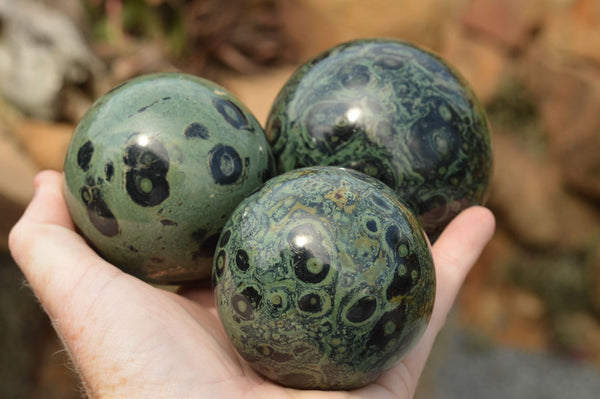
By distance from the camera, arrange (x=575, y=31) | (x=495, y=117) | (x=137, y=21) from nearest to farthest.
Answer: (x=575, y=31)
(x=495, y=117)
(x=137, y=21)

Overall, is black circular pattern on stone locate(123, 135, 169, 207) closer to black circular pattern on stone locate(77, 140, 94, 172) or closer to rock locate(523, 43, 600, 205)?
black circular pattern on stone locate(77, 140, 94, 172)

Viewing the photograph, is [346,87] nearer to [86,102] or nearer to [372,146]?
[372,146]

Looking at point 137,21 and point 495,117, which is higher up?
point 137,21

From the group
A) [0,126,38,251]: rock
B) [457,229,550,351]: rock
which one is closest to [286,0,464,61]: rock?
[457,229,550,351]: rock

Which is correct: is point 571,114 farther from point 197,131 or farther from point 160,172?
point 160,172

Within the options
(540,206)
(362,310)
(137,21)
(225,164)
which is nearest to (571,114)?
(540,206)

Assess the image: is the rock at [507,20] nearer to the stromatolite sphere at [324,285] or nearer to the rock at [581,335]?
the rock at [581,335]
